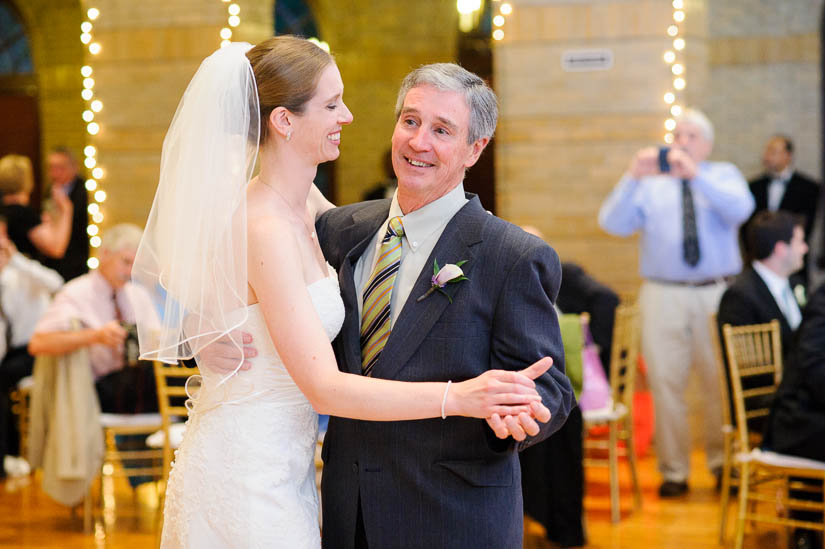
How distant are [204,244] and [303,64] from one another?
482 mm

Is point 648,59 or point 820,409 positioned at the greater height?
point 648,59

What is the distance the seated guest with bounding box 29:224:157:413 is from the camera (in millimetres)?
5672

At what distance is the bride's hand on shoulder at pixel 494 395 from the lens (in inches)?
82.1

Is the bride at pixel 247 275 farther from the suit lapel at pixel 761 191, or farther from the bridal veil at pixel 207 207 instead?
the suit lapel at pixel 761 191

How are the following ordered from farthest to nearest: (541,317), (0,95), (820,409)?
1. (0,95)
2. (820,409)
3. (541,317)

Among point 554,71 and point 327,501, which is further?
point 554,71

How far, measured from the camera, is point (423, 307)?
2314mm

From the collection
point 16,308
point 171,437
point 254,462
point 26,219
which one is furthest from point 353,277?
point 26,219

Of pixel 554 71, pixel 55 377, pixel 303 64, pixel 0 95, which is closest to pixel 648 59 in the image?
pixel 554 71

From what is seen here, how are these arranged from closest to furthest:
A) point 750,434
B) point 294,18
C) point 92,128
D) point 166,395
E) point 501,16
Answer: point 166,395, point 750,434, point 501,16, point 92,128, point 294,18

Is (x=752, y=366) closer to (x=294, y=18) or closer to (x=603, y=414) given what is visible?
(x=603, y=414)

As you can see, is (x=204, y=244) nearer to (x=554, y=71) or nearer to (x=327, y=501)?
(x=327, y=501)

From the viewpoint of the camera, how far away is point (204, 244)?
8.09ft

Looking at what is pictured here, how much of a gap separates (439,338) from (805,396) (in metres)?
2.77
